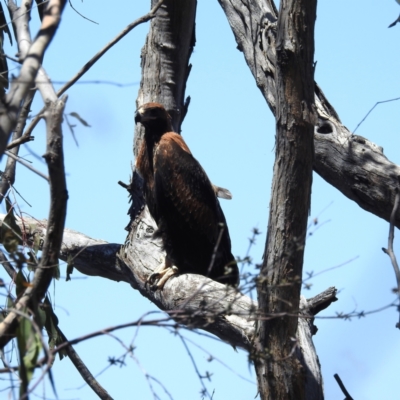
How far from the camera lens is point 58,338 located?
425 centimetres

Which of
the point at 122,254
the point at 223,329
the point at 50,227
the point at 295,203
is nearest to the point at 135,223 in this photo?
the point at 122,254

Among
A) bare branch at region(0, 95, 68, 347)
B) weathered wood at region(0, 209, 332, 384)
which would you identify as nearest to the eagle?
weathered wood at region(0, 209, 332, 384)

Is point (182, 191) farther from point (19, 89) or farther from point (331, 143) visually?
point (19, 89)

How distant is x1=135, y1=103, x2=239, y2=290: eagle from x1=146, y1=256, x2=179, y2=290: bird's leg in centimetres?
9

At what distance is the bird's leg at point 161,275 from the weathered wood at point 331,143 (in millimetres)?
1169

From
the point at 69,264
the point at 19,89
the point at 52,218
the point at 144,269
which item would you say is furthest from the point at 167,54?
the point at 19,89

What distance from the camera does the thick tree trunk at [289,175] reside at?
10.3ft

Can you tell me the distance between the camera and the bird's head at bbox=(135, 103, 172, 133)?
5090mm

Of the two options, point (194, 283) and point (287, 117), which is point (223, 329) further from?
point (287, 117)

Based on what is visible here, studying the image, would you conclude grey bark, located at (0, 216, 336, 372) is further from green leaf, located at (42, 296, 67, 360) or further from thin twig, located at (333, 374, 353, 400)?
thin twig, located at (333, 374, 353, 400)

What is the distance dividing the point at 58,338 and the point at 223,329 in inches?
41.6

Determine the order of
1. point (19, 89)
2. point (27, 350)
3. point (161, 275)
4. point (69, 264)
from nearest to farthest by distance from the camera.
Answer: point (19, 89) < point (27, 350) < point (69, 264) < point (161, 275)

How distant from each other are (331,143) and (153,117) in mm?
1437

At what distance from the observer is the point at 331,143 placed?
4234 millimetres
